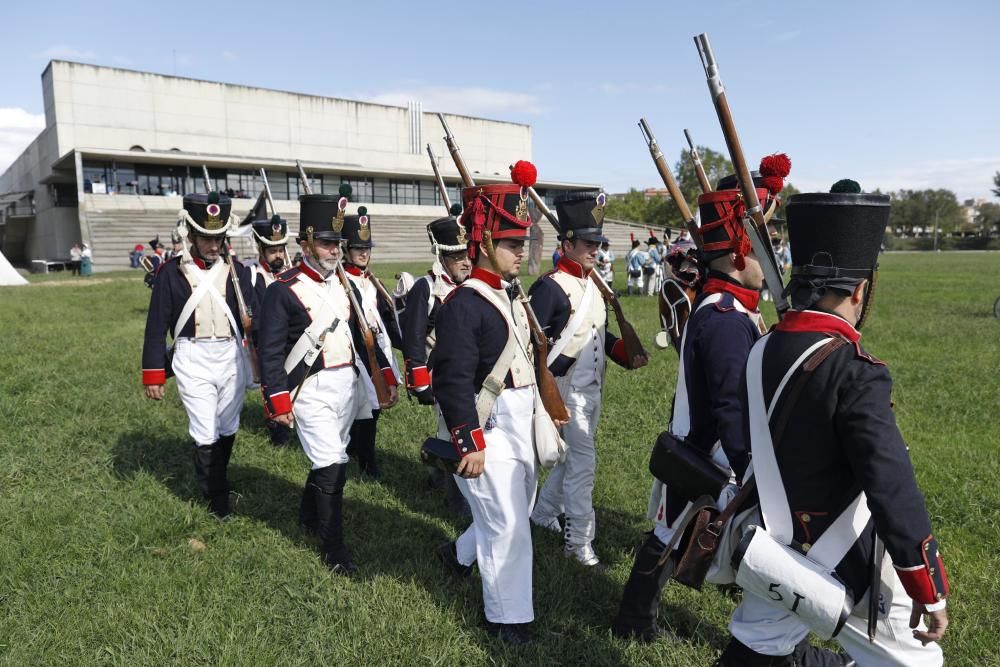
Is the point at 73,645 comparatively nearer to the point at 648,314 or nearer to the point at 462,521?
the point at 462,521

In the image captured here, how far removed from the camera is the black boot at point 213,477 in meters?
5.52

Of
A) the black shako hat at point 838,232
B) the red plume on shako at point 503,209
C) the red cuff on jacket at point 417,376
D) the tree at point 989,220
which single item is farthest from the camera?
the tree at point 989,220

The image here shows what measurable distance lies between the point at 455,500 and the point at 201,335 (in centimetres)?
243

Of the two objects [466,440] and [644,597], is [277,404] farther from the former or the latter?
[644,597]

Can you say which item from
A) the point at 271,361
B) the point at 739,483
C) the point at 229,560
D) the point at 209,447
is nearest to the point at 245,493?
the point at 209,447

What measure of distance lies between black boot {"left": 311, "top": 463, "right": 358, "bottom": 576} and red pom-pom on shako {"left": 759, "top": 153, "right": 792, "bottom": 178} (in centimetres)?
332

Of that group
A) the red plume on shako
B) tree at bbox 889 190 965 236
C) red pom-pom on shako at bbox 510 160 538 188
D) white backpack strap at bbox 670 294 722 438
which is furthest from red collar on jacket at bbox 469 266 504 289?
tree at bbox 889 190 965 236

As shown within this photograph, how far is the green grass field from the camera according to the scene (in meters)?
3.86

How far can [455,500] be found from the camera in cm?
582

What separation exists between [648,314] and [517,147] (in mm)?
55190

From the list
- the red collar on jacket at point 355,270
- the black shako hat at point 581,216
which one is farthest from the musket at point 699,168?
the red collar on jacket at point 355,270

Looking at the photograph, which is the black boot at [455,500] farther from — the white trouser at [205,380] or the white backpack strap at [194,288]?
the white backpack strap at [194,288]

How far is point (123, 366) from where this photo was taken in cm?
1118

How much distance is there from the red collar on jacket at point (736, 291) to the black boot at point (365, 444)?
3.76 meters
